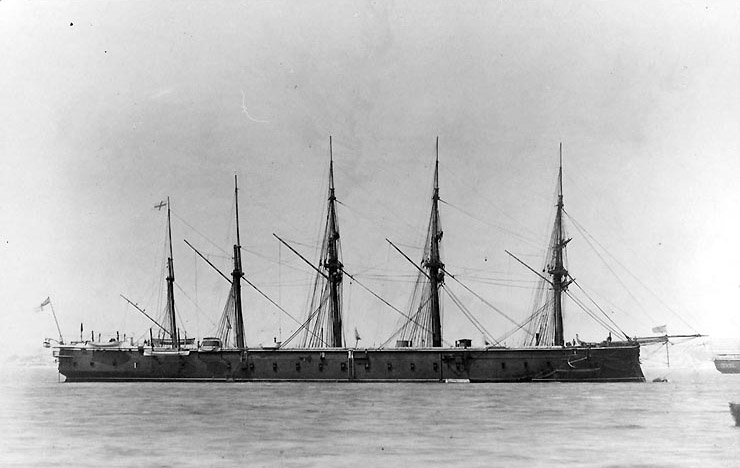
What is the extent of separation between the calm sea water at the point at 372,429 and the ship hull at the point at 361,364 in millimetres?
10628

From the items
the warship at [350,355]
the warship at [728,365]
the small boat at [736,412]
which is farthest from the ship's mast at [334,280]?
the warship at [728,365]

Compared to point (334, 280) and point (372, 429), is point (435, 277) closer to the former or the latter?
point (334, 280)

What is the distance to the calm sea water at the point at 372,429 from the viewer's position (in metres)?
30.5

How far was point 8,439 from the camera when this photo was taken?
117ft

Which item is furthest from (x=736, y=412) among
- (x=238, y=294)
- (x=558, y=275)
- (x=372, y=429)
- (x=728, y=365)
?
(x=728, y=365)

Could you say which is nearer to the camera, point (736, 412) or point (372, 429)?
point (372, 429)

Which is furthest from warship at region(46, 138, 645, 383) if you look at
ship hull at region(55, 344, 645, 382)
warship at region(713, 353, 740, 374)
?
warship at region(713, 353, 740, 374)

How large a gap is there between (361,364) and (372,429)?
36.1m

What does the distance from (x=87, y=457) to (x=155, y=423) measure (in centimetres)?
989

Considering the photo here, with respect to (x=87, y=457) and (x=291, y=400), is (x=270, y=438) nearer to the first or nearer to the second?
(x=87, y=457)

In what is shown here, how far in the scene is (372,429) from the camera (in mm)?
37844

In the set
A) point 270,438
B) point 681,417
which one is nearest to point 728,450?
point 681,417

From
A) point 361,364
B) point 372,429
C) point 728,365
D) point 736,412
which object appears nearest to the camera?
point 372,429

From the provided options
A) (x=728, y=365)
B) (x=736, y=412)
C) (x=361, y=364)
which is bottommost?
(x=728, y=365)
